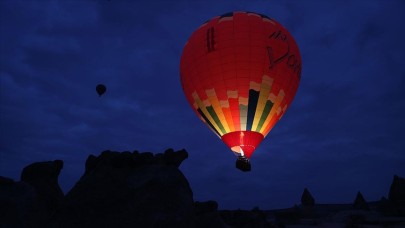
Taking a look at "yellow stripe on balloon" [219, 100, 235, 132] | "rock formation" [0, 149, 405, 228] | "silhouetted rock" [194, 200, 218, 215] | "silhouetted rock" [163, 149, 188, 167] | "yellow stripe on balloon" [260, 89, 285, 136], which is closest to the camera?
"rock formation" [0, 149, 405, 228]

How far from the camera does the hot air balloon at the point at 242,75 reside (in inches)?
671

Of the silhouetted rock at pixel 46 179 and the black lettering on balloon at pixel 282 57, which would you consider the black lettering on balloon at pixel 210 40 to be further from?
the silhouetted rock at pixel 46 179

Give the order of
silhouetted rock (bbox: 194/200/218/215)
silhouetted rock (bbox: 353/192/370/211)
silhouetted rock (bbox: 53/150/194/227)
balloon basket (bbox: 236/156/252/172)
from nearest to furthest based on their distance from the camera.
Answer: silhouetted rock (bbox: 53/150/194/227) < balloon basket (bbox: 236/156/252/172) < silhouetted rock (bbox: 194/200/218/215) < silhouetted rock (bbox: 353/192/370/211)

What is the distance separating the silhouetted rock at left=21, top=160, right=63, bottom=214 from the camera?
16.9 metres

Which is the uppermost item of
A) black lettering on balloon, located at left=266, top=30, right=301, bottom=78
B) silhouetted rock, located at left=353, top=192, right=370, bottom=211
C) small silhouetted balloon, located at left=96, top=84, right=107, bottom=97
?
small silhouetted balloon, located at left=96, top=84, right=107, bottom=97

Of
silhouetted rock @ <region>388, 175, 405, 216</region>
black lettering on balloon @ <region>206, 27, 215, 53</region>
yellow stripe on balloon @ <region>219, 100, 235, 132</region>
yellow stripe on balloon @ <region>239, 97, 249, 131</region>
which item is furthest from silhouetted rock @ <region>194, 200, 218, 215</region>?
silhouetted rock @ <region>388, 175, 405, 216</region>

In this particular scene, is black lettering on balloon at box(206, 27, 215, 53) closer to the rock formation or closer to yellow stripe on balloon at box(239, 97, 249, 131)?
yellow stripe on balloon at box(239, 97, 249, 131)

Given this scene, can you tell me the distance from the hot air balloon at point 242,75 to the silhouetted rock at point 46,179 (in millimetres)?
8678

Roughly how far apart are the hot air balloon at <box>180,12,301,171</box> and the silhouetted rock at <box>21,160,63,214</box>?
8.68 meters

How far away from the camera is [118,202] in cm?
1477

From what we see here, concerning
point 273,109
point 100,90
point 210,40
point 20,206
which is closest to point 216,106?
point 273,109

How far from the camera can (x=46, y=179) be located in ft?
56.6

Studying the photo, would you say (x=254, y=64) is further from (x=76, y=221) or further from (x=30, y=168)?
(x=30, y=168)

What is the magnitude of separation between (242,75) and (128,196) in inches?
318
